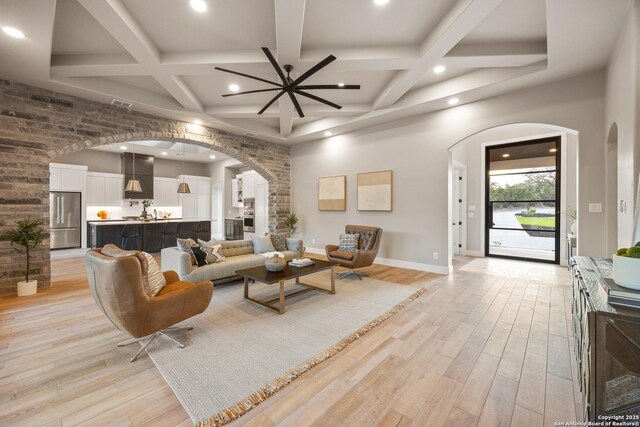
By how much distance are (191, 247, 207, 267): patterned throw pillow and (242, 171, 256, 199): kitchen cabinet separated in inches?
218

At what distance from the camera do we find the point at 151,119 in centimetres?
516

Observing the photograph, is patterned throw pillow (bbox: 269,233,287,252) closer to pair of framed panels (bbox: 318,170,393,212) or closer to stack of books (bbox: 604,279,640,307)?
pair of framed panels (bbox: 318,170,393,212)

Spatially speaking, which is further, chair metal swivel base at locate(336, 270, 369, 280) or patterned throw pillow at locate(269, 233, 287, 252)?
patterned throw pillow at locate(269, 233, 287, 252)

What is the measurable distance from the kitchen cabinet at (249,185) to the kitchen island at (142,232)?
5.83ft

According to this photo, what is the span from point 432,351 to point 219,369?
5.92ft

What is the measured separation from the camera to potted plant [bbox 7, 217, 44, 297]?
3779 millimetres

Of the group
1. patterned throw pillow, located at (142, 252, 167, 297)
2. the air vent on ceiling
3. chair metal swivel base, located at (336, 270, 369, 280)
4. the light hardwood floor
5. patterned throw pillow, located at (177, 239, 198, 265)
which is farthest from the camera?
chair metal swivel base, located at (336, 270, 369, 280)

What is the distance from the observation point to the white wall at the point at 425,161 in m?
3.69

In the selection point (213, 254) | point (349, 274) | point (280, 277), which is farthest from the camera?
point (349, 274)

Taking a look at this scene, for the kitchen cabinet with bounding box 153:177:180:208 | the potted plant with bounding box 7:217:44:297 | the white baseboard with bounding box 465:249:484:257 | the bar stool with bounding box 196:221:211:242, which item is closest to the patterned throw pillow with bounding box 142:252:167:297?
the potted plant with bounding box 7:217:44:297

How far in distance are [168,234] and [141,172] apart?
108 inches

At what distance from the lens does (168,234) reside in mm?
7961

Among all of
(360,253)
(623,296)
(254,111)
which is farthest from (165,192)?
(623,296)

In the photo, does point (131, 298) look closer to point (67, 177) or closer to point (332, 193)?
point (332, 193)
